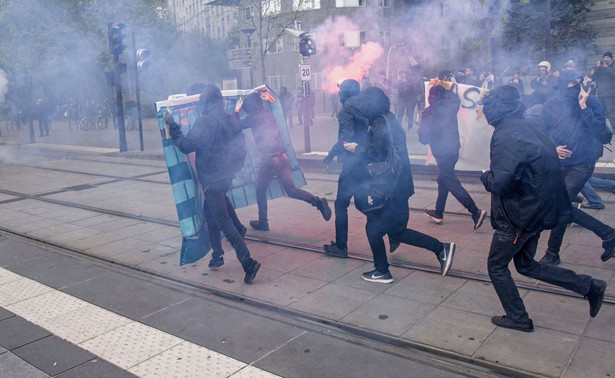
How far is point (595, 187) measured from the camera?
316 inches

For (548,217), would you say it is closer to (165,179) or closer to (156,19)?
(165,179)

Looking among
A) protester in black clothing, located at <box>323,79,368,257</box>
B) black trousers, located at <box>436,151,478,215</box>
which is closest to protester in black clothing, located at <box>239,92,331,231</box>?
protester in black clothing, located at <box>323,79,368,257</box>

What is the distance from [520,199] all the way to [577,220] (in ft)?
6.31

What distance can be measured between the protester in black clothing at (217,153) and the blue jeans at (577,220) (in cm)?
275

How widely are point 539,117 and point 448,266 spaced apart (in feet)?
6.70

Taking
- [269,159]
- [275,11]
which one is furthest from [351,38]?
[269,159]

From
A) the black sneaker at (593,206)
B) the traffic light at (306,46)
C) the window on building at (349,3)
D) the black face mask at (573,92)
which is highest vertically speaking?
the window on building at (349,3)

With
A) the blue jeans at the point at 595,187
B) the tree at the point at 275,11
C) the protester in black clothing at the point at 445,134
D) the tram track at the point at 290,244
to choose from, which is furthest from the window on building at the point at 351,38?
the protester in black clothing at the point at 445,134

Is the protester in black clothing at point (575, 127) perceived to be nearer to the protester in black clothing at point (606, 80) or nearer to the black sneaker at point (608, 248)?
the black sneaker at point (608, 248)

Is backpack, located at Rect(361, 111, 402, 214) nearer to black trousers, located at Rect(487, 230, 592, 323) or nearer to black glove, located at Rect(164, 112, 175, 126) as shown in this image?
black trousers, located at Rect(487, 230, 592, 323)

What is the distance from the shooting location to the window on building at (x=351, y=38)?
15.3 m

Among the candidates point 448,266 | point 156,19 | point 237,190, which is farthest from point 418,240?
point 156,19

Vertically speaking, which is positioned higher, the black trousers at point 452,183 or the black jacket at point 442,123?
the black jacket at point 442,123

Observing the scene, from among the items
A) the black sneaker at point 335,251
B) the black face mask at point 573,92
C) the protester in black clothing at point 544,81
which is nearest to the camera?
the black face mask at point 573,92
